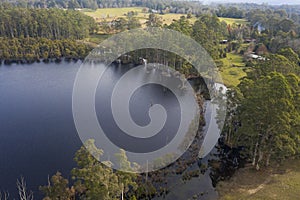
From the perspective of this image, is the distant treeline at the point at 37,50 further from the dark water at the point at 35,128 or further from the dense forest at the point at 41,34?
the dark water at the point at 35,128

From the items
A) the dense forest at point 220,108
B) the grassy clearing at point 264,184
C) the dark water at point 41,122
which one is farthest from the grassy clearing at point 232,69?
the grassy clearing at point 264,184

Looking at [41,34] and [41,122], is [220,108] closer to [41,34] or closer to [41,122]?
[41,122]

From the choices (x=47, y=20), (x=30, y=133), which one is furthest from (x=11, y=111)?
(x=47, y=20)

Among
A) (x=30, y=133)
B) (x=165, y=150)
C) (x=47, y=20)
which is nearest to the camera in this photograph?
(x=165, y=150)

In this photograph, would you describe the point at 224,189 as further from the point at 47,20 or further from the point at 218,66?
the point at 47,20

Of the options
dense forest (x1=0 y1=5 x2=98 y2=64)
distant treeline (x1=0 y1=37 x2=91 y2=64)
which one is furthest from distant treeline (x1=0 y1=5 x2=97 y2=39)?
distant treeline (x1=0 y1=37 x2=91 y2=64)

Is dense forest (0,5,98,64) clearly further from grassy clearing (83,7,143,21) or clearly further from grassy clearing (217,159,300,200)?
grassy clearing (217,159,300,200)
